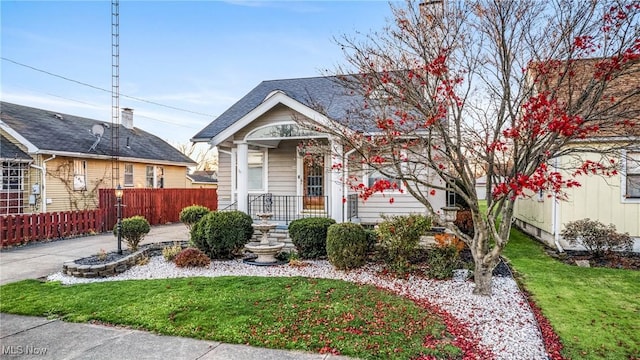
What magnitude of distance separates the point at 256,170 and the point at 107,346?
8.55 meters

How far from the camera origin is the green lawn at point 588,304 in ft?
14.9

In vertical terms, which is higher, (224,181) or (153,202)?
(224,181)

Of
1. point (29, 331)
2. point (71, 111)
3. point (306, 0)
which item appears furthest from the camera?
point (71, 111)

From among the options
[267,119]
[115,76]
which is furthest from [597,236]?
[115,76]

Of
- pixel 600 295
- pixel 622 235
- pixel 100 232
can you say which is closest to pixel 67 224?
pixel 100 232

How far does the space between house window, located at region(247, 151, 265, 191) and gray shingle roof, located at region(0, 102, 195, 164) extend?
9671mm

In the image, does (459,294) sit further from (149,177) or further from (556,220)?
(149,177)

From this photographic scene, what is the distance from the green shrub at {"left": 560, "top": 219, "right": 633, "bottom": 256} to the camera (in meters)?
9.05

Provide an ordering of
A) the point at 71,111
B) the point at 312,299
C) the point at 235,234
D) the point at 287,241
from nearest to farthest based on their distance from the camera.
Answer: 1. the point at 312,299
2. the point at 235,234
3. the point at 287,241
4. the point at 71,111

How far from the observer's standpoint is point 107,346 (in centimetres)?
460

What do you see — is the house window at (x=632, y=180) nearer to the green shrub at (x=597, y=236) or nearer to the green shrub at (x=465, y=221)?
the green shrub at (x=597, y=236)

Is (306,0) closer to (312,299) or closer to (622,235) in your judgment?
(312,299)

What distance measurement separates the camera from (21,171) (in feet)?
52.9

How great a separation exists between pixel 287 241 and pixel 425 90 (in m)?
5.72
